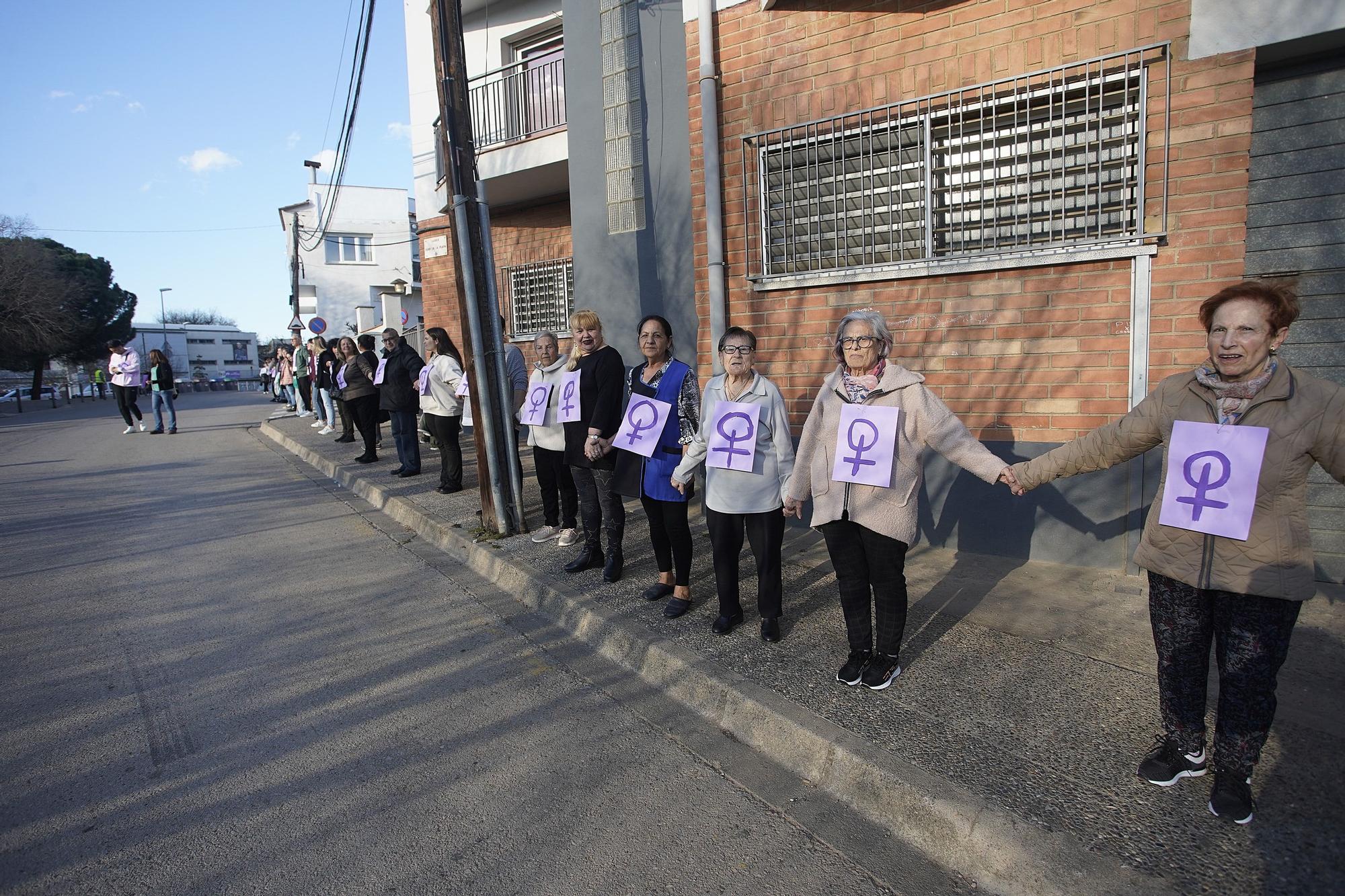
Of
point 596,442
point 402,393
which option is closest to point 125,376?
point 402,393

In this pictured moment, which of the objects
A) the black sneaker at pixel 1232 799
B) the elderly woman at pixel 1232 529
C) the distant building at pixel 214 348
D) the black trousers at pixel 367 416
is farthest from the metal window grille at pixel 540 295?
the distant building at pixel 214 348

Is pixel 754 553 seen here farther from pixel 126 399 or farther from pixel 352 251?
pixel 352 251

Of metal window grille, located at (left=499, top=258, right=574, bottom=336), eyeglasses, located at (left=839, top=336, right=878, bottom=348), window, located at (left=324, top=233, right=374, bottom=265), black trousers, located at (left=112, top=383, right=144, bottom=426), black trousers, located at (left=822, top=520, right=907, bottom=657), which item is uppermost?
window, located at (left=324, top=233, right=374, bottom=265)

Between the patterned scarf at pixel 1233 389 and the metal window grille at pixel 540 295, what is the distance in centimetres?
955

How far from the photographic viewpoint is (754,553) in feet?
14.0

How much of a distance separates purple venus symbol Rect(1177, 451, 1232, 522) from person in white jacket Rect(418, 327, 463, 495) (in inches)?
275

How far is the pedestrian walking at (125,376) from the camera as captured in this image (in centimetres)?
1567

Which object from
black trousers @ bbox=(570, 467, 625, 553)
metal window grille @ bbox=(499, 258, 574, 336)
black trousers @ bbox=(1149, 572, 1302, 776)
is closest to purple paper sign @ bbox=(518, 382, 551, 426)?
black trousers @ bbox=(570, 467, 625, 553)

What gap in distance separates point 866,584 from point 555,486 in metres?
3.35

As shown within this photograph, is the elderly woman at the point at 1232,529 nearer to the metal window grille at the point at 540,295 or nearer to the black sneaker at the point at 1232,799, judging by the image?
the black sneaker at the point at 1232,799

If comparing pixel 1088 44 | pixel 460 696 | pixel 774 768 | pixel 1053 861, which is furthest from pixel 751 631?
pixel 1088 44

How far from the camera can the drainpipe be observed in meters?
6.52

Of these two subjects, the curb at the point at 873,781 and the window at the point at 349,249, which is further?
the window at the point at 349,249

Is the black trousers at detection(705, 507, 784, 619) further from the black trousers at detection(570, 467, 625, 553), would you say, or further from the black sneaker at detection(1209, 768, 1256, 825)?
the black sneaker at detection(1209, 768, 1256, 825)
